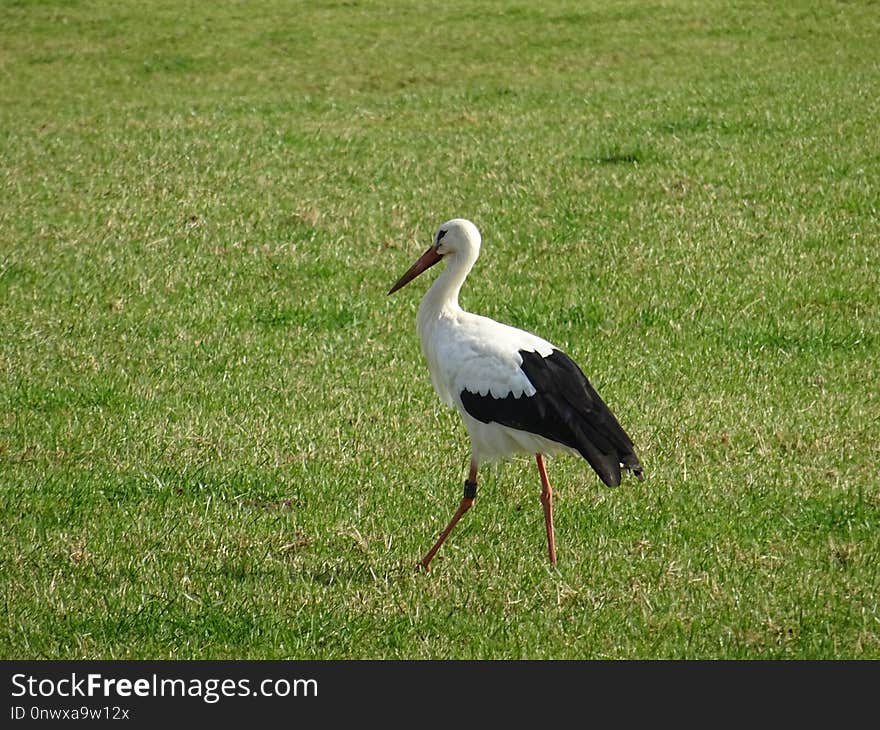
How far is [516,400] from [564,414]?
10.1 inches

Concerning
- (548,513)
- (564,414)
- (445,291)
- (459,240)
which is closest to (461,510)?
(548,513)

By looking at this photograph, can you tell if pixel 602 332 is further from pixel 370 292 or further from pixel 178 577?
pixel 178 577

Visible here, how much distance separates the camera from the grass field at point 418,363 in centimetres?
591

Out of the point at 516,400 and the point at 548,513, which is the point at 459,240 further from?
the point at 548,513

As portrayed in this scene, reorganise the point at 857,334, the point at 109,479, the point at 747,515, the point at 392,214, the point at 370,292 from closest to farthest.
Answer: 1. the point at 747,515
2. the point at 109,479
3. the point at 857,334
4. the point at 370,292
5. the point at 392,214

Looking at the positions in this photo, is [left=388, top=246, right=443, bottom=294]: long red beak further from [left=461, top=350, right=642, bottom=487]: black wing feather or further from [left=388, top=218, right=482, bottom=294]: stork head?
[left=461, top=350, right=642, bottom=487]: black wing feather

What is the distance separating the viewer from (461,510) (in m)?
6.52

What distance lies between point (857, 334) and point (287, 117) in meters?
10.3

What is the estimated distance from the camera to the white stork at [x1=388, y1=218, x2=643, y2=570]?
621 cm

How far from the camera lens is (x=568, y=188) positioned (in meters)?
13.8

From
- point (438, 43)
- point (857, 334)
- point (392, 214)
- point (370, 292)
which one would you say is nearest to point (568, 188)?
point (392, 214)

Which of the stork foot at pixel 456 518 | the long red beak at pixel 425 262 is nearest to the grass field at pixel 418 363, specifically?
the stork foot at pixel 456 518

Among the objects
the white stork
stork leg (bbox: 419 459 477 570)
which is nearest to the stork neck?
the white stork

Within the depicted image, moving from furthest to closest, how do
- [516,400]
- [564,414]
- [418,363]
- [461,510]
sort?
[418,363], [461,510], [516,400], [564,414]
